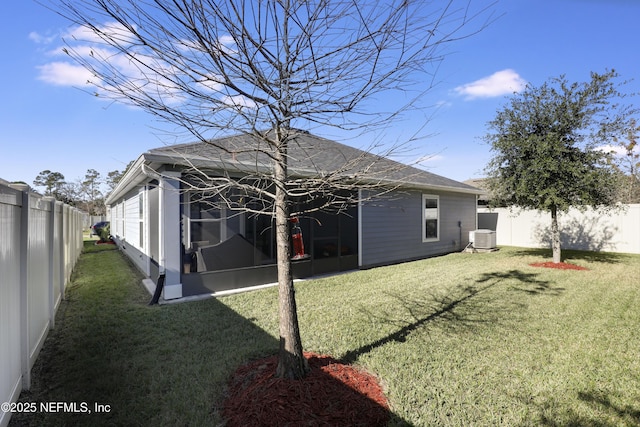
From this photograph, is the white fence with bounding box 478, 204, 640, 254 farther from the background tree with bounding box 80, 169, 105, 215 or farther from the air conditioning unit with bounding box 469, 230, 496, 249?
the background tree with bounding box 80, 169, 105, 215

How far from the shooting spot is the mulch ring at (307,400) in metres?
2.28

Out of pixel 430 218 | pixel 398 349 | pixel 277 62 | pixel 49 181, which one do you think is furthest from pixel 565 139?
pixel 49 181

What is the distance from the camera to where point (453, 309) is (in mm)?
5145

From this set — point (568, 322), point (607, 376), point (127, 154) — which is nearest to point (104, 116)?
point (127, 154)

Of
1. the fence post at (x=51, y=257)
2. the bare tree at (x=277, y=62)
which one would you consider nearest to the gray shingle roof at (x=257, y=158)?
the bare tree at (x=277, y=62)

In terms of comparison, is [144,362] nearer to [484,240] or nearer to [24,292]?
[24,292]

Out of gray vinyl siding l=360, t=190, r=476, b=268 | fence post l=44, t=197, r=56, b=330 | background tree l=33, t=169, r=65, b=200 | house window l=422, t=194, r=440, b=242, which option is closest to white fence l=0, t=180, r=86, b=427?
fence post l=44, t=197, r=56, b=330

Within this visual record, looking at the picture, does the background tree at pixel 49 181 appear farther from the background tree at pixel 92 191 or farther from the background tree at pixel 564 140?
the background tree at pixel 564 140

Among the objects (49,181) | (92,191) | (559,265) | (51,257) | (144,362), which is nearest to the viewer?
(144,362)

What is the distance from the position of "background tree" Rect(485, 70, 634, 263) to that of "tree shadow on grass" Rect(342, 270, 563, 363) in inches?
127

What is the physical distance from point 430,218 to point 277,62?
10.4 m

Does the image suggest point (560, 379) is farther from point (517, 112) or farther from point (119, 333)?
point (517, 112)

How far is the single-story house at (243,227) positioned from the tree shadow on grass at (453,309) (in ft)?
5.75

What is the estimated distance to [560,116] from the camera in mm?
8922
